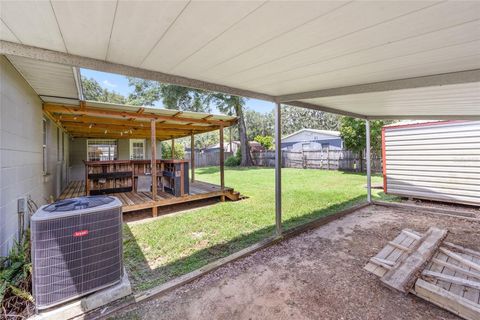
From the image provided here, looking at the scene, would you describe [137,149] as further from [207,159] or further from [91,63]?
[207,159]

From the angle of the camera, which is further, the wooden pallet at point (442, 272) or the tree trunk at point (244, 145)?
the tree trunk at point (244, 145)

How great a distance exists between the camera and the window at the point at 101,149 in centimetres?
1104

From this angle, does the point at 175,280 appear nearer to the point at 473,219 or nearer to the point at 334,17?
the point at 334,17

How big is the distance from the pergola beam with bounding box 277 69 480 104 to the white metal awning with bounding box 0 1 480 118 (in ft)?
0.03

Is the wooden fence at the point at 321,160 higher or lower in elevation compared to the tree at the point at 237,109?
A: lower

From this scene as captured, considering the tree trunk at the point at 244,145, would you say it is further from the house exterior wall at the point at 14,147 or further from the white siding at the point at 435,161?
the house exterior wall at the point at 14,147

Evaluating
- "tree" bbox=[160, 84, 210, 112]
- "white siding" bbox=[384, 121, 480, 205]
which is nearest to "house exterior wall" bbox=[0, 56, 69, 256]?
"white siding" bbox=[384, 121, 480, 205]

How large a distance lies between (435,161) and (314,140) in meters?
15.4

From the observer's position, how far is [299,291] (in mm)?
2607

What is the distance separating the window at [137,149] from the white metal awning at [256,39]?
10.1m

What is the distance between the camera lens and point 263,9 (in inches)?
54.1

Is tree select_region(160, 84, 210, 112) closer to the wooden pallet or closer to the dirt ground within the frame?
the dirt ground

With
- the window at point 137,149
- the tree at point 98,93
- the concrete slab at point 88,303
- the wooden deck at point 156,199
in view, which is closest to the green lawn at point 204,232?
the concrete slab at point 88,303

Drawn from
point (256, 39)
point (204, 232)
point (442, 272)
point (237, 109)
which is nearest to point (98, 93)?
point (237, 109)
